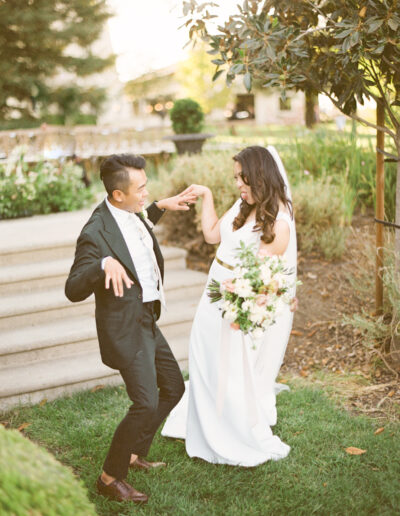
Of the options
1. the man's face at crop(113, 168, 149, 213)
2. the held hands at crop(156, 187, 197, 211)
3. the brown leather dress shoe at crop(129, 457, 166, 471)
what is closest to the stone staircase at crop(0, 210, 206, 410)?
the brown leather dress shoe at crop(129, 457, 166, 471)

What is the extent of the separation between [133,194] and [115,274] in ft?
1.74

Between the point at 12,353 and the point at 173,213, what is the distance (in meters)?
2.92

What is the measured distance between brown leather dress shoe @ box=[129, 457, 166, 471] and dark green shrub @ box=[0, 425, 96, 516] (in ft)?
5.59

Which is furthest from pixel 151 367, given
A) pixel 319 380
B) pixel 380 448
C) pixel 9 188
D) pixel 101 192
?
pixel 101 192

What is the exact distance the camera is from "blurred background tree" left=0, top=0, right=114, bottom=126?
23828 millimetres

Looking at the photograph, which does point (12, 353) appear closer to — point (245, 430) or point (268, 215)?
point (245, 430)

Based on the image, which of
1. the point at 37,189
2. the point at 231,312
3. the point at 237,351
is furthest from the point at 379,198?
the point at 37,189

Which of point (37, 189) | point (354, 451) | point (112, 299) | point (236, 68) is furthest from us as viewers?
point (37, 189)

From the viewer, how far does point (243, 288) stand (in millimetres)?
3012

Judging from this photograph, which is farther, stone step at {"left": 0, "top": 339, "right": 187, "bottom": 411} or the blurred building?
the blurred building

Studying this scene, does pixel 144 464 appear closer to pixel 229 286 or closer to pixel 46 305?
pixel 229 286

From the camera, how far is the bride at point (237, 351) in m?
3.54

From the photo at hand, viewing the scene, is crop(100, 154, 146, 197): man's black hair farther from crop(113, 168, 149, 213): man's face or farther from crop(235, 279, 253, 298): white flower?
crop(235, 279, 253, 298): white flower

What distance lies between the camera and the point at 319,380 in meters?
4.83
